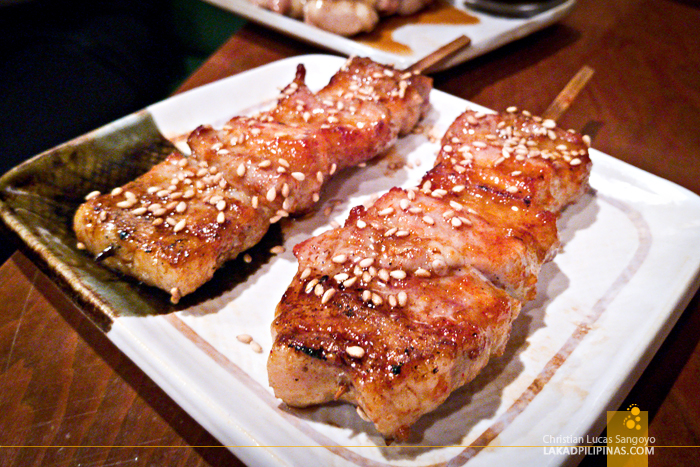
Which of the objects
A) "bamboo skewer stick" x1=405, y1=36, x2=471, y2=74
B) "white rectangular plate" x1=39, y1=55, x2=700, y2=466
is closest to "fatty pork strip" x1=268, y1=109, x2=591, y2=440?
"white rectangular plate" x1=39, y1=55, x2=700, y2=466

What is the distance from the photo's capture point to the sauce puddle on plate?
14.7 ft

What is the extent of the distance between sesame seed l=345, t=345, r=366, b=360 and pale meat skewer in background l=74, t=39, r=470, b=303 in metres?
0.99

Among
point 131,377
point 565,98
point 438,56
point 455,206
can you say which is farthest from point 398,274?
point 438,56

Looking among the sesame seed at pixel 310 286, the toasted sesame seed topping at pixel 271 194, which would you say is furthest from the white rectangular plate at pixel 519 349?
the sesame seed at pixel 310 286

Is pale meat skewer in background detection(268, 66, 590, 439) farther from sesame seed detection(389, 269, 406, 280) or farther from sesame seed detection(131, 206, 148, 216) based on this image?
sesame seed detection(131, 206, 148, 216)

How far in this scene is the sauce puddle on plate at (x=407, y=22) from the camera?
4.47 meters

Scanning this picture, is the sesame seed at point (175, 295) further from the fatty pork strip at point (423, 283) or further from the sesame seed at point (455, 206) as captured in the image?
the sesame seed at point (455, 206)

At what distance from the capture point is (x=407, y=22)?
487 centimetres

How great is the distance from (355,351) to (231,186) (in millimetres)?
1339

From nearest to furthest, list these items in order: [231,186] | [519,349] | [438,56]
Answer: [519,349]
[231,186]
[438,56]

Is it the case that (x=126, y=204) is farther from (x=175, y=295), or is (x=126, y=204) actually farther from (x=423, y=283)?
(x=423, y=283)

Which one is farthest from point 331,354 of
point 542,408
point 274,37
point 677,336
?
point 274,37

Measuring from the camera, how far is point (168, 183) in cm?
263

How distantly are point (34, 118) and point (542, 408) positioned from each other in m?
4.82
